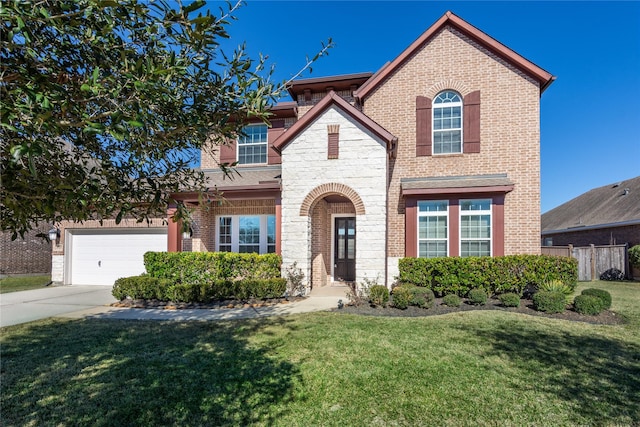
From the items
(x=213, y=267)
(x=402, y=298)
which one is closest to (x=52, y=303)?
(x=213, y=267)

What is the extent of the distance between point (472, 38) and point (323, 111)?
6.05m

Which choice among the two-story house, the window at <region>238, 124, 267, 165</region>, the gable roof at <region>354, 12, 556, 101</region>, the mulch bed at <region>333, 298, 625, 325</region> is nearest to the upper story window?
the two-story house

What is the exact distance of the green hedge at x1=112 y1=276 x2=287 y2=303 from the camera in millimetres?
9562

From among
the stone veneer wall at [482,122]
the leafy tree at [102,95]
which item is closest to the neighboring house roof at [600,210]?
the stone veneer wall at [482,122]

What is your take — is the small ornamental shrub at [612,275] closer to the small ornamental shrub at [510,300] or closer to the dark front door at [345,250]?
the small ornamental shrub at [510,300]

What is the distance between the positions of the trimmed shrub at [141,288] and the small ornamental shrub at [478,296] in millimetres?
8699

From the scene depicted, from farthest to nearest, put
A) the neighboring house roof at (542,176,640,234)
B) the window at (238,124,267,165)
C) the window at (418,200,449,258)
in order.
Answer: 1. the neighboring house roof at (542,176,640,234)
2. the window at (238,124,267,165)
3. the window at (418,200,449,258)

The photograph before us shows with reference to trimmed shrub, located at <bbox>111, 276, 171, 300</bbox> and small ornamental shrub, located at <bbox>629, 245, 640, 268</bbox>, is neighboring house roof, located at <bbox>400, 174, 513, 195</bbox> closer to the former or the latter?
trimmed shrub, located at <bbox>111, 276, 171, 300</bbox>

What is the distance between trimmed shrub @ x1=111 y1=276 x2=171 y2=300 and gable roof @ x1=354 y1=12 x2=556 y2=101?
927 centimetres

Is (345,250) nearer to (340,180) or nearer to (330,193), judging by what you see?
Result: (330,193)

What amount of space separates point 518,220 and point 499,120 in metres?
3.47

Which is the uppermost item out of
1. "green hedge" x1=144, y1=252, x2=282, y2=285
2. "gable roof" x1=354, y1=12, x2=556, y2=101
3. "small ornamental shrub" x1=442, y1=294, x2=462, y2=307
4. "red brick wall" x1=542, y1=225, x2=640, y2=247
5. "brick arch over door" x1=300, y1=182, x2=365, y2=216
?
"gable roof" x1=354, y1=12, x2=556, y2=101

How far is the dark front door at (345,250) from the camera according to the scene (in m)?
13.0

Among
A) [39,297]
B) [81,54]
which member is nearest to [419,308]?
[81,54]
